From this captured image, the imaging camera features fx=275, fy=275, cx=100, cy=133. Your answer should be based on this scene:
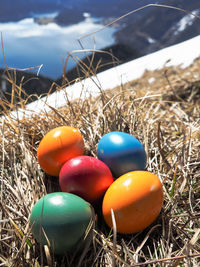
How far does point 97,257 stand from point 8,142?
793mm

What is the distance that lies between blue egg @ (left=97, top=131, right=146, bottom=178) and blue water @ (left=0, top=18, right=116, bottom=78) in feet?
1.60

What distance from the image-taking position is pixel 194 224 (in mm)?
1020

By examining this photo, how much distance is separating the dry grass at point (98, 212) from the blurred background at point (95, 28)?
14.4 inches

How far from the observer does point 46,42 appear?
2.06m

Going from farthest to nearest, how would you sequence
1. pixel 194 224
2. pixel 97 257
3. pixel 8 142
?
1. pixel 8 142
2. pixel 194 224
3. pixel 97 257

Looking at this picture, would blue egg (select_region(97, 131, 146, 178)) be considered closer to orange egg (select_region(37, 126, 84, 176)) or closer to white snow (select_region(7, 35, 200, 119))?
orange egg (select_region(37, 126, 84, 176))

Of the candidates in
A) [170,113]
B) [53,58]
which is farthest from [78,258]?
[170,113]

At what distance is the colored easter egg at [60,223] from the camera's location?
2.92 ft

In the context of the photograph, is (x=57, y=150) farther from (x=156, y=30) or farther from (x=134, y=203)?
(x=156, y=30)

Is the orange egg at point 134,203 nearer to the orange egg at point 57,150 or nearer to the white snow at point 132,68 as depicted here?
the orange egg at point 57,150

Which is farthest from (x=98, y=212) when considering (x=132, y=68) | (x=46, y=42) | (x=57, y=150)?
(x=132, y=68)

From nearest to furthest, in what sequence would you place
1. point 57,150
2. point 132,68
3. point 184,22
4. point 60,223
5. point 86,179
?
point 60,223
point 86,179
point 57,150
point 184,22
point 132,68

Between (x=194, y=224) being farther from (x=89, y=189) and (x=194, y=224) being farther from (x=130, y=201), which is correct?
(x=89, y=189)

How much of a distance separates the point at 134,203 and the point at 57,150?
1.37ft
